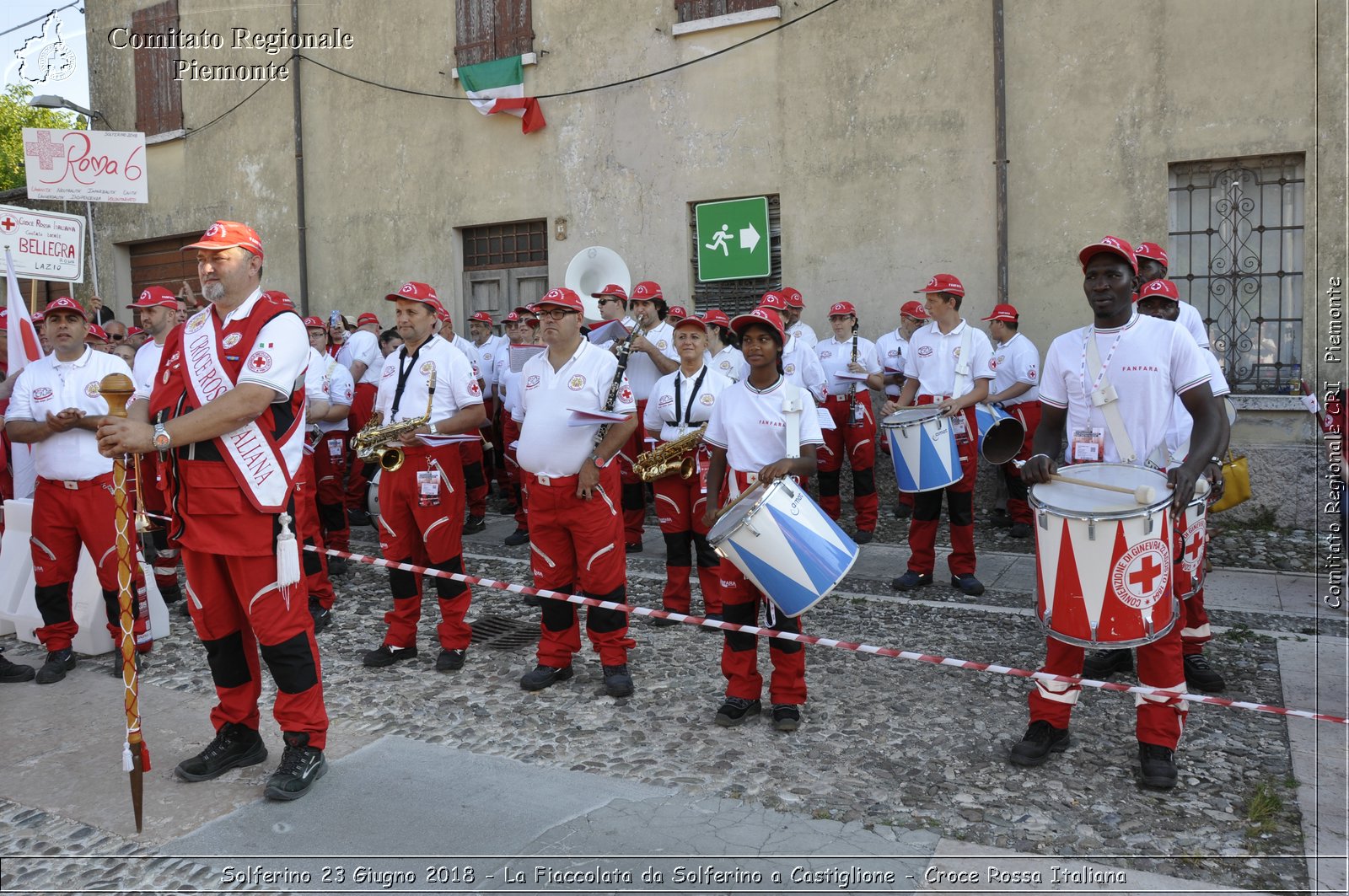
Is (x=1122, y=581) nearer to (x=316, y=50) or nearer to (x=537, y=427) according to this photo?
(x=537, y=427)

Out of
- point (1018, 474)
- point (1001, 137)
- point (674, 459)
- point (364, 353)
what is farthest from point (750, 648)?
point (364, 353)

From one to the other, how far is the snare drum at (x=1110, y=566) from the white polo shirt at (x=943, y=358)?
12.0 ft

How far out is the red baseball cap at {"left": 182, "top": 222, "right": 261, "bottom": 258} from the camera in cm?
430

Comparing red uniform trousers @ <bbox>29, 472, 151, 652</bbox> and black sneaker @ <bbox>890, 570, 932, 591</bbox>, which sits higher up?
red uniform trousers @ <bbox>29, 472, 151, 652</bbox>

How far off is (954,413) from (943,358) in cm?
77

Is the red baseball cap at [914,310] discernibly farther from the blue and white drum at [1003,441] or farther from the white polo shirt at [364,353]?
the white polo shirt at [364,353]

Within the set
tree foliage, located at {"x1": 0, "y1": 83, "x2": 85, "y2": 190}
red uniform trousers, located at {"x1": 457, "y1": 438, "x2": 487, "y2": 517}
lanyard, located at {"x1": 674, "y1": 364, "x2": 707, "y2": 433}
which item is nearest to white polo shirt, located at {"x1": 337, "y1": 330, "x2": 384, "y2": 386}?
red uniform trousers, located at {"x1": 457, "y1": 438, "x2": 487, "y2": 517}

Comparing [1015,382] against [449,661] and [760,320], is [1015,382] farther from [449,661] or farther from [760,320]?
[449,661]

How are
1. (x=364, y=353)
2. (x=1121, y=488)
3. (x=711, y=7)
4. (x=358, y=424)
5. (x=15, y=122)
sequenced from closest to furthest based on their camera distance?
1. (x=1121, y=488)
2. (x=358, y=424)
3. (x=364, y=353)
4. (x=711, y=7)
5. (x=15, y=122)

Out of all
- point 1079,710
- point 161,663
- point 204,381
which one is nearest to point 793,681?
point 1079,710

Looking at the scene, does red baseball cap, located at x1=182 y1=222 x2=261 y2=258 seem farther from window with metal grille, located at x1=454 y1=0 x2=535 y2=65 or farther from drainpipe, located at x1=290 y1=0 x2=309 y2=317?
drainpipe, located at x1=290 y1=0 x2=309 y2=317

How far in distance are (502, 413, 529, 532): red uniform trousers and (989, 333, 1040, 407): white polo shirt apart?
4.64 m

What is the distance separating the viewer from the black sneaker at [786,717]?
195 inches

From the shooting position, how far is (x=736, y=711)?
509 centimetres
